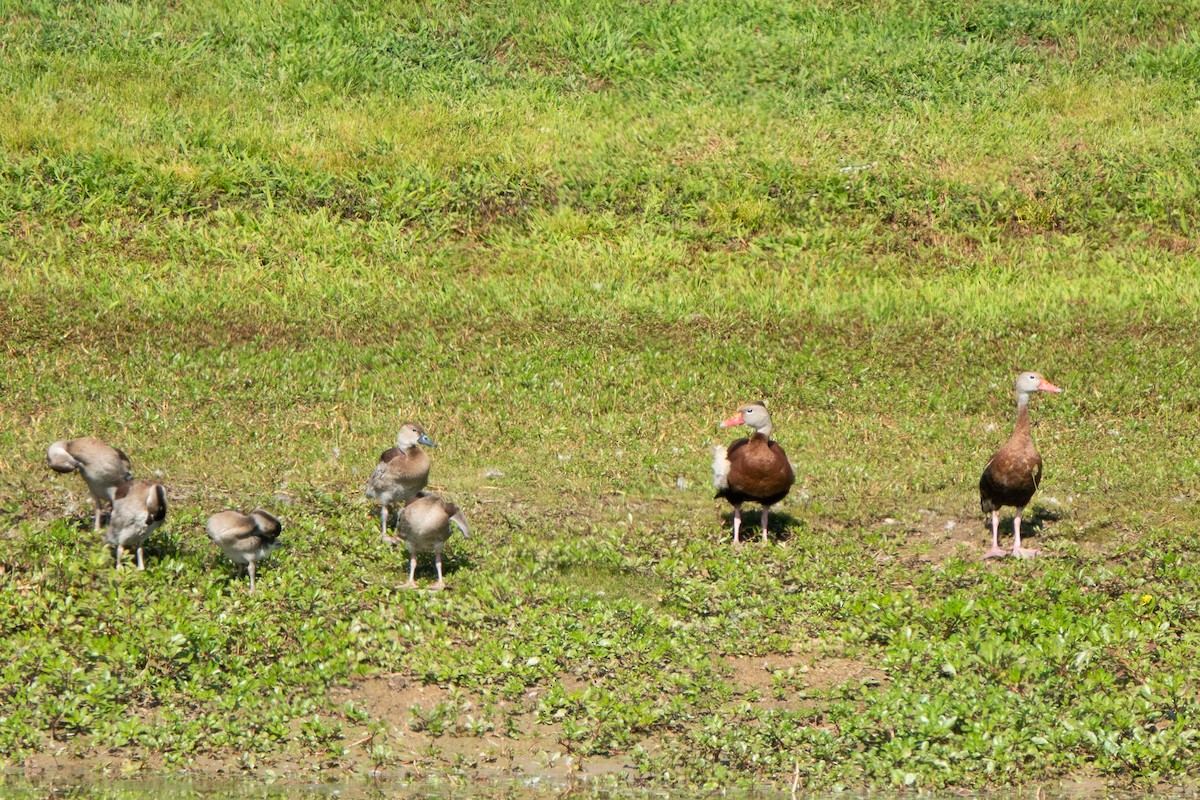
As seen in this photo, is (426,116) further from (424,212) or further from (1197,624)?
(1197,624)

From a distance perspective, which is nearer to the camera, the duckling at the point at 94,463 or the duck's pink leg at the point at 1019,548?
the duckling at the point at 94,463

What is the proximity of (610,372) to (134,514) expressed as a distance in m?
7.29

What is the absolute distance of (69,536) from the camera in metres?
12.1

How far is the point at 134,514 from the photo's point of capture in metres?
11.6

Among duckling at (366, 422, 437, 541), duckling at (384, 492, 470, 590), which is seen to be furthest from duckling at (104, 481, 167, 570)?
duckling at (366, 422, 437, 541)

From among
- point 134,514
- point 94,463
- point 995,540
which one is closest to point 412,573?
point 134,514

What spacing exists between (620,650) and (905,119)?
52.7ft

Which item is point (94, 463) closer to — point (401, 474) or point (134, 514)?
point (134, 514)

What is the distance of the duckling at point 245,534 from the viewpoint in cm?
1155

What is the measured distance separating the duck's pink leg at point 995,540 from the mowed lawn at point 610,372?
0.63ft

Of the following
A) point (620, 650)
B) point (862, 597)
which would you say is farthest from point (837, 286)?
point (620, 650)

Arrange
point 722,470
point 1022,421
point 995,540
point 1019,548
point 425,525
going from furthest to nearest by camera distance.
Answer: point 1022,421 < point 722,470 < point 995,540 < point 1019,548 < point 425,525

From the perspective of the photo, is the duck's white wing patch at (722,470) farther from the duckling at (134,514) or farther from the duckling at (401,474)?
the duckling at (134,514)

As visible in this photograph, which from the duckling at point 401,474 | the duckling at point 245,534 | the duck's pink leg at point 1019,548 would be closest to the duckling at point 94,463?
the duckling at point 245,534
